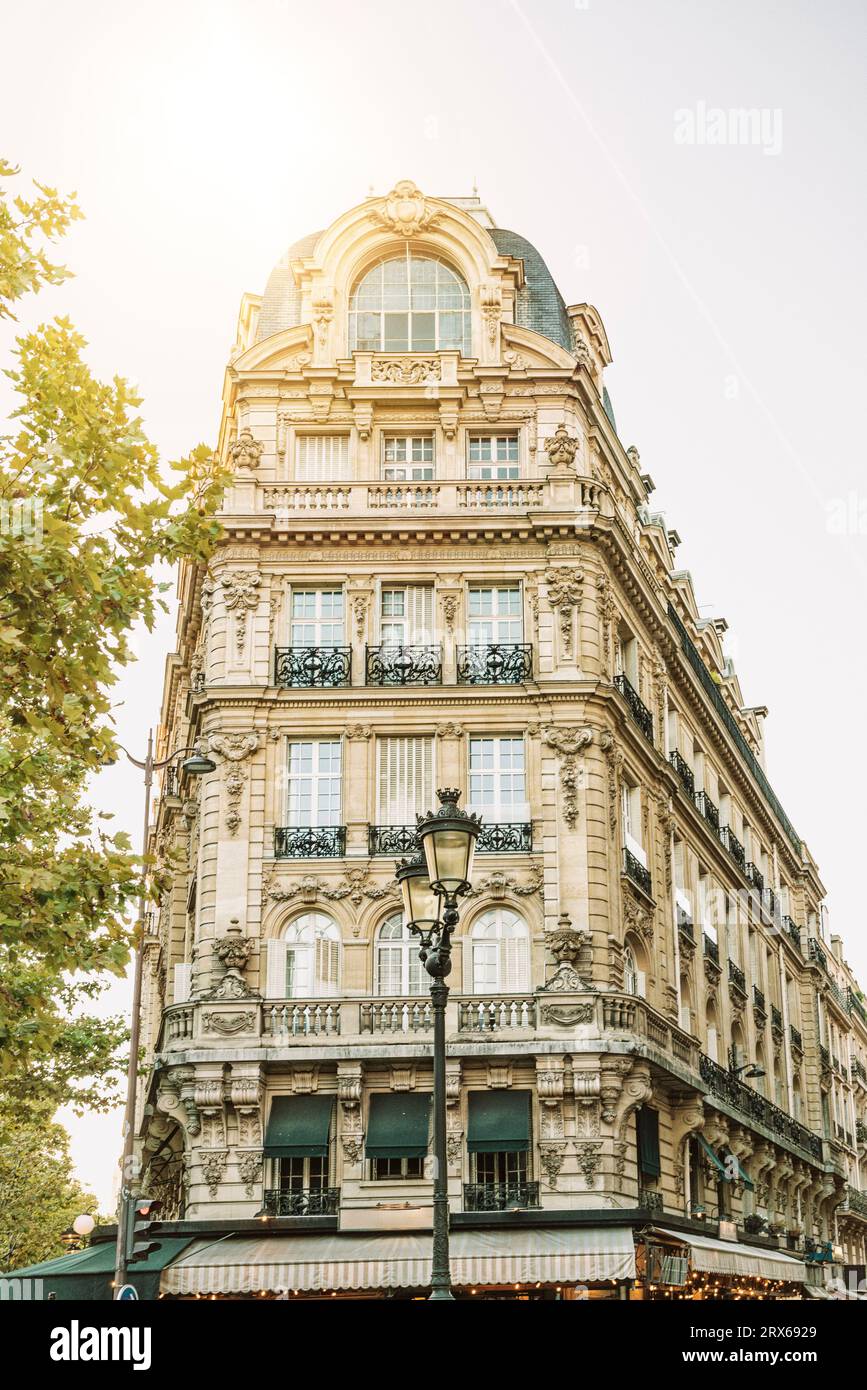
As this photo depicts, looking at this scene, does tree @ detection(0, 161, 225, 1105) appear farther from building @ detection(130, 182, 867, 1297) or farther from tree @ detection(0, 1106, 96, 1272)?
tree @ detection(0, 1106, 96, 1272)

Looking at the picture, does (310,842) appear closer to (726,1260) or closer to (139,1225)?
(139,1225)

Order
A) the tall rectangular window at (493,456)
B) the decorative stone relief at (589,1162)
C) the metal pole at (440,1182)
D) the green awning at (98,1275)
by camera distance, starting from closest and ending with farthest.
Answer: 1. the metal pole at (440,1182)
2. the green awning at (98,1275)
3. the decorative stone relief at (589,1162)
4. the tall rectangular window at (493,456)

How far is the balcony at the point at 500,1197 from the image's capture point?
27.3 m

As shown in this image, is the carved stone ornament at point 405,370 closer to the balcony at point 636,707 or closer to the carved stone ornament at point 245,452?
the carved stone ornament at point 245,452

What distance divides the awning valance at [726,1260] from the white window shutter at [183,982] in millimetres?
9329

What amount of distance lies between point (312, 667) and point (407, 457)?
5.07m

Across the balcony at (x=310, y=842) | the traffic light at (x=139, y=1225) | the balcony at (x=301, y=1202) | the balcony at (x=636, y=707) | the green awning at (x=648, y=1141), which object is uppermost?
the balcony at (x=636, y=707)

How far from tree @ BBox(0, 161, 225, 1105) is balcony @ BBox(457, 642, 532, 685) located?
1426cm

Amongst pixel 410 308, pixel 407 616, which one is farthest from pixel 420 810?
pixel 410 308

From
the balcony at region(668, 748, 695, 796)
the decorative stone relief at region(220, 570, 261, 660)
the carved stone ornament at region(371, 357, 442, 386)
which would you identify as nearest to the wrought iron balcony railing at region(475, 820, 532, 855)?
the decorative stone relief at region(220, 570, 261, 660)

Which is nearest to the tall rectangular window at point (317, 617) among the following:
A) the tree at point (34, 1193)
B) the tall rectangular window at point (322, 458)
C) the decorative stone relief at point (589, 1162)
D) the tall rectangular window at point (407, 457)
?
the tall rectangular window at point (322, 458)

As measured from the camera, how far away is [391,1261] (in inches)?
1006

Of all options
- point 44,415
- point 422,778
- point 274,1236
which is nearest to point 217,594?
point 422,778

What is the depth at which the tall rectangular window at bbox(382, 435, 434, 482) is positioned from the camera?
32.7m
